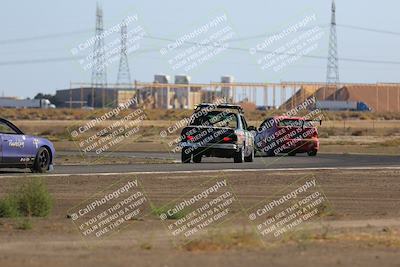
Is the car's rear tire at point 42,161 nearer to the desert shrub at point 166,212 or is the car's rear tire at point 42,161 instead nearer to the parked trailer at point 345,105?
the desert shrub at point 166,212

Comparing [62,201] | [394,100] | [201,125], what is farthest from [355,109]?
[62,201]

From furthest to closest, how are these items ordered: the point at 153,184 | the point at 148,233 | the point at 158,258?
1. the point at 153,184
2. the point at 148,233
3. the point at 158,258

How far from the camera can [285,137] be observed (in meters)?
40.8

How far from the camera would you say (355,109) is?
16088 centimetres

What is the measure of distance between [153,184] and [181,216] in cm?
672

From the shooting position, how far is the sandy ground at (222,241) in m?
12.4

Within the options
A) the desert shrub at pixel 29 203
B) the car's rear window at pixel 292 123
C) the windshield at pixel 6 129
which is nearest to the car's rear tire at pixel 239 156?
the car's rear window at pixel 292 123

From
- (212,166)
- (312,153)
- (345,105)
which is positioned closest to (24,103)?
(345,105)

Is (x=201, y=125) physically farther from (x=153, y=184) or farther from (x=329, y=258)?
(x=329, y=258)

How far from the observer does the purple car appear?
84.5ft

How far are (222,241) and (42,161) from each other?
1417cm

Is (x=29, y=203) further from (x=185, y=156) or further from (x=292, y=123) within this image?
(x=292, y=123)

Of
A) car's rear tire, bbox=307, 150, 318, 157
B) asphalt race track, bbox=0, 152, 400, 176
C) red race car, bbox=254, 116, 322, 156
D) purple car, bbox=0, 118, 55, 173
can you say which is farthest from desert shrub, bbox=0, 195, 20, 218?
car's rear tire, bbox=307, 150, 318, 157

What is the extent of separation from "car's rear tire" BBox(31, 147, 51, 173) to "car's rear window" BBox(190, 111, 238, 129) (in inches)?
285
